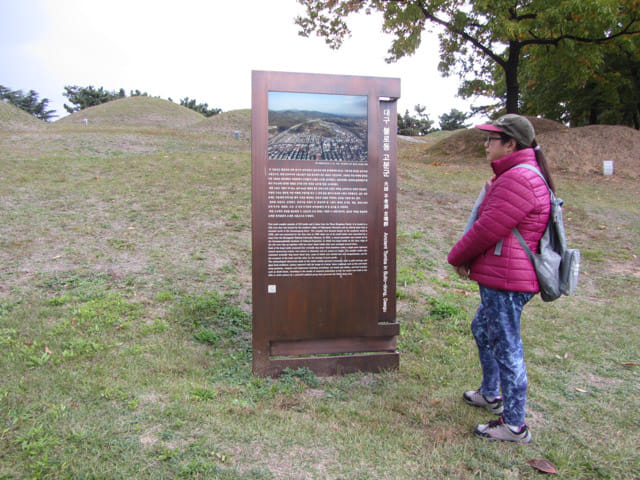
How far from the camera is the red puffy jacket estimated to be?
9.21 ft

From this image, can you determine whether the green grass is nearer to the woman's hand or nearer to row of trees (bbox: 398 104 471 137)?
the woman's hand

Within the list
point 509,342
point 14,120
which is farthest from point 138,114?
point 509,342

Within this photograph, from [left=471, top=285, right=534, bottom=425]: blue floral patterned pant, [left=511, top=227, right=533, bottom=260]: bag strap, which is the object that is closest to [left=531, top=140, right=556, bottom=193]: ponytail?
[left=511, top=227, right=533, bottom=260]: bag strap

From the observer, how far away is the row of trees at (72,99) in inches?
2175

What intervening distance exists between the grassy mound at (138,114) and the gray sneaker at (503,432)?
34.5m

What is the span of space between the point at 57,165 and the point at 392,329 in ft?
35.1

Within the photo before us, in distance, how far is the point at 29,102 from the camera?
55938 millimetres

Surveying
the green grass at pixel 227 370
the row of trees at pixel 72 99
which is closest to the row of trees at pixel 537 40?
the green grass at pixel 227 370

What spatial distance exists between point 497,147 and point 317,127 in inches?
57.7

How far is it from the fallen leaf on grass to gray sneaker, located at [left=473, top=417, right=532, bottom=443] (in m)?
0.17

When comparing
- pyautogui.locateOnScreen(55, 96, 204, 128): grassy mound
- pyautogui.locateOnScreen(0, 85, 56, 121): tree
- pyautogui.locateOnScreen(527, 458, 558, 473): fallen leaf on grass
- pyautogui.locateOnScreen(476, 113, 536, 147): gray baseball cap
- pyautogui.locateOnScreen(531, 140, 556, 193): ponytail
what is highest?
pyautogui.locateOnScreen(0, 85, 56, 121): tree

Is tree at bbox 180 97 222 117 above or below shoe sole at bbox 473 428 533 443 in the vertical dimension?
above

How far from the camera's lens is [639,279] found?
7.22 metres

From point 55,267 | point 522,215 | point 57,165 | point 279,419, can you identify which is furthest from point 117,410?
point 57,165
